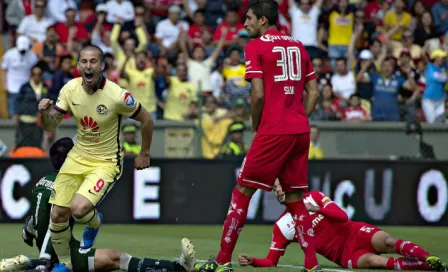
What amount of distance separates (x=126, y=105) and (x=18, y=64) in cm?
1001

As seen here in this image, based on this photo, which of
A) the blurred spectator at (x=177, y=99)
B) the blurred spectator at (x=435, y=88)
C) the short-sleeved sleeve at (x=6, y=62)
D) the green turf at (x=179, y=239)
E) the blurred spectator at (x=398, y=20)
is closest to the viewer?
the green turf at (x=179, y=239)

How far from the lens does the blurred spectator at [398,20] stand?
20781 millimetres

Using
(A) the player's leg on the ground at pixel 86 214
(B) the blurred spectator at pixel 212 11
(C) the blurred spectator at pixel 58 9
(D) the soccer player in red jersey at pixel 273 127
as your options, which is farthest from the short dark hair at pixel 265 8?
(B) the blurred spectator at pixel 212 11

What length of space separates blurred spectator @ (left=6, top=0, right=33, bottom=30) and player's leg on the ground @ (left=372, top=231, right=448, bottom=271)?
12475mm

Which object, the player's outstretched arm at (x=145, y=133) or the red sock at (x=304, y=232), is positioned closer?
the red sock at (x=304, y=232)

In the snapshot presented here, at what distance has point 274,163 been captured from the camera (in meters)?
8.16

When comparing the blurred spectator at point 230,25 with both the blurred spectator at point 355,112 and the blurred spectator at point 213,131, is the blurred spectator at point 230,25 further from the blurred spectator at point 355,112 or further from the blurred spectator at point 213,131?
the blurred spectator at point 213,131

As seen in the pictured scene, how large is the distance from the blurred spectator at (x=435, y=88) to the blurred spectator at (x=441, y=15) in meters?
1.80

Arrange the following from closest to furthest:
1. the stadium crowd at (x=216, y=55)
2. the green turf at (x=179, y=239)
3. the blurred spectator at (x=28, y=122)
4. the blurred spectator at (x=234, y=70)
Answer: the green turf at (x=179, y=239) → the blurred spectator at (x=28, y=122) → the stadium crowd at (x=216, y=55) → the blurred spectator at (x=234, y=70)

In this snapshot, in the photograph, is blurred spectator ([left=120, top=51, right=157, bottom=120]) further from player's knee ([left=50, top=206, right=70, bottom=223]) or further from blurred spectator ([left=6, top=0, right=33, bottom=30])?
player's knee ([left=50, top=206, right=70, bottom=223])

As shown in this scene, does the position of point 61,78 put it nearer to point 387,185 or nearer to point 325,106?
point 325,106

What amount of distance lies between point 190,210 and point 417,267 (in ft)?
21.1

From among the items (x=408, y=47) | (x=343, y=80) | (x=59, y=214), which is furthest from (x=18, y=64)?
(x=59, y=214)

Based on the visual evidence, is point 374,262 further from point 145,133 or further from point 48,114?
point 48,114
